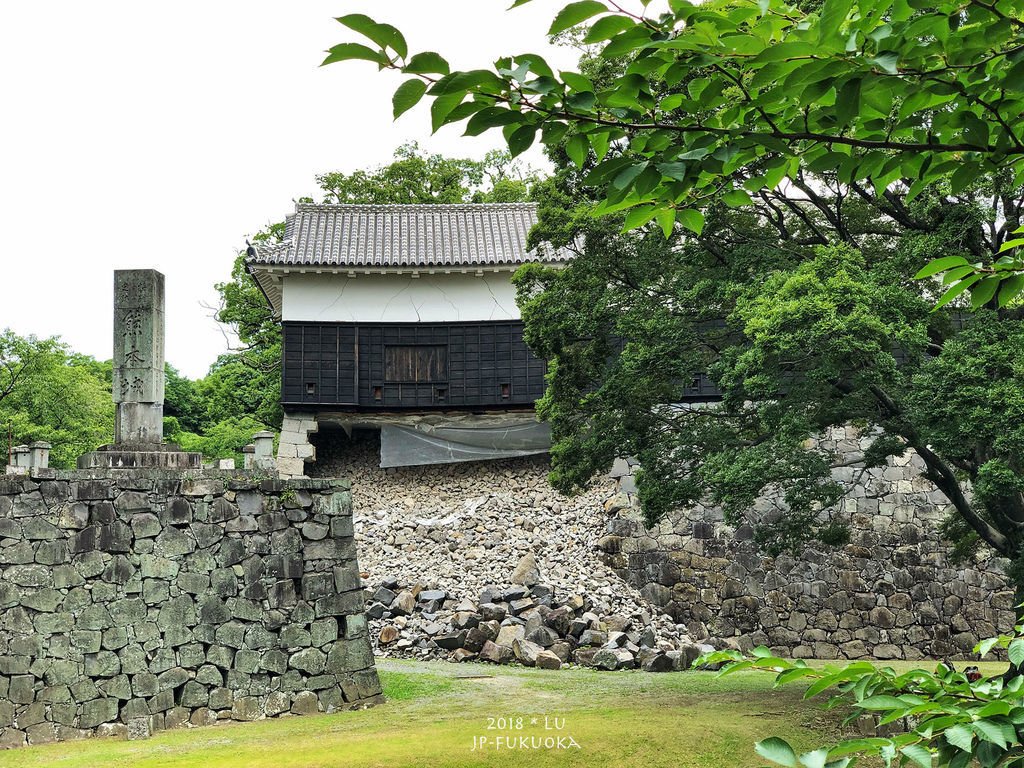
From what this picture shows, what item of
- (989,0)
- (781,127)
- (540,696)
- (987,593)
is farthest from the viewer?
(987,593)

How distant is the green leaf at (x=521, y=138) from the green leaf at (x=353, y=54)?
39 centimetres

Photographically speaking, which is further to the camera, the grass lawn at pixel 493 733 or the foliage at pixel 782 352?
the foliage at pixel 782 352

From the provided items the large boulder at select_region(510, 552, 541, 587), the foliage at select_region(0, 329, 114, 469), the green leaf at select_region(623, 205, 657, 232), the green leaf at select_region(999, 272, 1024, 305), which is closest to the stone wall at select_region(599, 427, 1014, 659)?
the large boulder at select_region(510, 552, 541, 587)

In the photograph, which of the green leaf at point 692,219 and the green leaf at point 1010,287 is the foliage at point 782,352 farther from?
the green leaf at point 692,219

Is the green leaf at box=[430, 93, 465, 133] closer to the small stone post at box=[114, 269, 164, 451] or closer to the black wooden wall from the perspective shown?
the small stone post at box=[114, 269, 164, 451]

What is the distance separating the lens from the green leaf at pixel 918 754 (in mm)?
1839

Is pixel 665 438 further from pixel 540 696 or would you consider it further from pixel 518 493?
pixel 518 493

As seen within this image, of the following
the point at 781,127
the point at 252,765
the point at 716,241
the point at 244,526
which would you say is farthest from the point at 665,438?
the point at 781,127

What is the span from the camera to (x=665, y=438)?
12742mm

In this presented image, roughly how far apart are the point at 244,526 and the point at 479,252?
12.8 meters

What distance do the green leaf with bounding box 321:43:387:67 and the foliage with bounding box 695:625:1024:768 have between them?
4.94 ft

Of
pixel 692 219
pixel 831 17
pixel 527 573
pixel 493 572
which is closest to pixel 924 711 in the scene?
pixel 692 219

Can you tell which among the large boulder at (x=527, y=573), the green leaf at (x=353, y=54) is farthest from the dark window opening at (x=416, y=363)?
the green leaf at (x=353, y=54)

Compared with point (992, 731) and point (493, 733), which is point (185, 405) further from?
point (992, 731)
